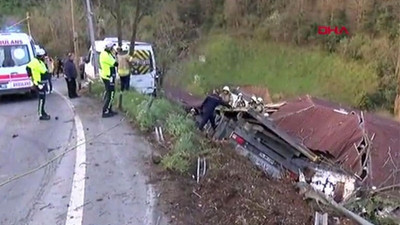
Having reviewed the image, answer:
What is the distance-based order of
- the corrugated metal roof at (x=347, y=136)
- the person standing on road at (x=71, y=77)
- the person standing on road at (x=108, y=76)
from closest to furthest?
the corrugated metal roof at (x=347, y=136)
the person standing on road at (x=108, y=76)
the person standing on road at (x=71, y=77)

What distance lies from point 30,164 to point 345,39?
2464 centimetres

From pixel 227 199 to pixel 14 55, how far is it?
34.6ft

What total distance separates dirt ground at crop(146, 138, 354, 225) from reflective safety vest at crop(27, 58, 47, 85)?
5.38 m

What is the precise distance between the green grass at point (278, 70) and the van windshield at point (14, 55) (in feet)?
37.2

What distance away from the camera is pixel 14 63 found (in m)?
14.1

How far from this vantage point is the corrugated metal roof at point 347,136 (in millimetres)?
8258

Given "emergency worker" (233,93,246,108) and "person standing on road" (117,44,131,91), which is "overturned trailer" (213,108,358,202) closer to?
"emergency worker" (233,93,246,108)

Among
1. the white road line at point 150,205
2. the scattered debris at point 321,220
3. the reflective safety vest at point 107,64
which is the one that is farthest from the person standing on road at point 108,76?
the scattered debris at point 321,220

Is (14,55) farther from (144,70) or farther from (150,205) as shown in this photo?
(150,205)

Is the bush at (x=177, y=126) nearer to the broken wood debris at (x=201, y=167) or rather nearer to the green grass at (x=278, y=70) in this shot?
the broken wood debris at (x=201, y=167)

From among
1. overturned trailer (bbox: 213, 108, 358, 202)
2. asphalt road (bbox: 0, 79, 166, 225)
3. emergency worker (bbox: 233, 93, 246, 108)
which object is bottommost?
overturned trailer (bbox: 213, 108, 358, 202)

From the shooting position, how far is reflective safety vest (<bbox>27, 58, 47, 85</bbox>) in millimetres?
10913

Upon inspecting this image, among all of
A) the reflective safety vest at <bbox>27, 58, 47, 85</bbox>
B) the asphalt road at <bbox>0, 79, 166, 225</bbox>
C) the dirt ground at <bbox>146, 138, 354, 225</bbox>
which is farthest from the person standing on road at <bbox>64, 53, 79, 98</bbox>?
the dirt ground at <bbox>146, 138, 354, 225</bbox>

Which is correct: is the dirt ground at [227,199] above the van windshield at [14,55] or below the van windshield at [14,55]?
below
